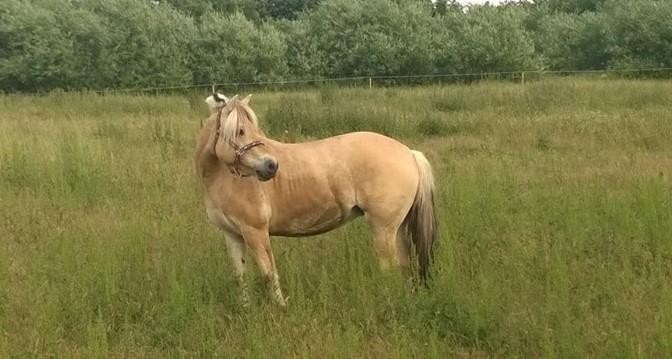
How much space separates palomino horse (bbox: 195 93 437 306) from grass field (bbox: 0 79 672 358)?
0.28 m

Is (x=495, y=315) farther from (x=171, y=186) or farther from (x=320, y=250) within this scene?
(x=171, y=186)

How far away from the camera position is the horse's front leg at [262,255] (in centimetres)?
459

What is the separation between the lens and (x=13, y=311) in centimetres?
451

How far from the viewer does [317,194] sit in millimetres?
4840

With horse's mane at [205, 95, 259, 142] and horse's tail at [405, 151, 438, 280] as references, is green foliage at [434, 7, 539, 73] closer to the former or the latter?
horse's tail at [405, 151, 438, 280]

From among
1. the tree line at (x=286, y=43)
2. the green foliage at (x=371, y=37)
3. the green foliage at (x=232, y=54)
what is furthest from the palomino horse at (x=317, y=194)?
the green foliage at (x=371, y=37)

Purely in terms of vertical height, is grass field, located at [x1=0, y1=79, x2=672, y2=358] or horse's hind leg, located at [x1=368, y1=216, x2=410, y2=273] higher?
horse's hind leg, located at [x1=368, y1=216, x2=410, y2=273]

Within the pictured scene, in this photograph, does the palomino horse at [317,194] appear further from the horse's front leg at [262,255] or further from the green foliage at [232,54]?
the green foliage at [232,54]

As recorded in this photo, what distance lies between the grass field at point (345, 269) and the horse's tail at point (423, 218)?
141 mm

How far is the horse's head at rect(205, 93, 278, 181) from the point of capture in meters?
4.32

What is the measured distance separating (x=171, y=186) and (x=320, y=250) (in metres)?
3.20

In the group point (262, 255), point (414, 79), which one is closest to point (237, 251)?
point (262, 255)

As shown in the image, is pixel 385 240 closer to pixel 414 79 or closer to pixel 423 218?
pixel 423 218

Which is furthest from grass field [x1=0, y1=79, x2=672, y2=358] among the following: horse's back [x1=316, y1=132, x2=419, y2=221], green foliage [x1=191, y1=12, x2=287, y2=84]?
green foliage [x1=191, y1=12, x2=287, y2=84]
